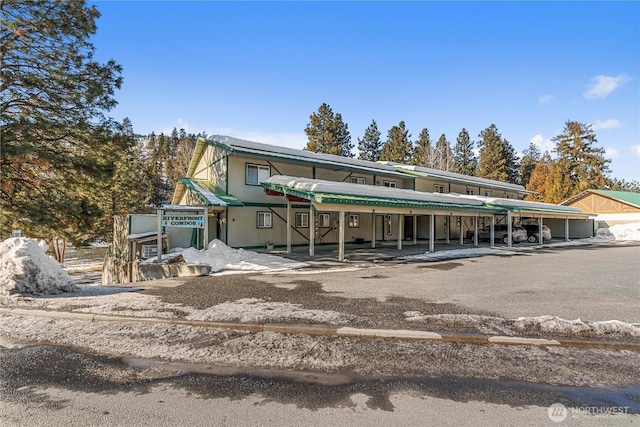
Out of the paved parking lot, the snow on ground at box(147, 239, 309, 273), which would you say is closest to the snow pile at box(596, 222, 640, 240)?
the paved parking lot

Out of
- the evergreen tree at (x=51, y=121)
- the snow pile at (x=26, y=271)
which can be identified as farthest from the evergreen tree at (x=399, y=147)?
the snow pile at (x=26, y=271)

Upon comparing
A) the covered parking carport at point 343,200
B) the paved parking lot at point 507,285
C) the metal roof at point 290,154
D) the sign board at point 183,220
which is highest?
the metal roof at point 290,154

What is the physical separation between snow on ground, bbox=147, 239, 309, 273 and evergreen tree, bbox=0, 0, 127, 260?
4.69 metres

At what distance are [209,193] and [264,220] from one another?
3317mm

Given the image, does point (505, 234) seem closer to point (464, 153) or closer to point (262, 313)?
point (262, 313)

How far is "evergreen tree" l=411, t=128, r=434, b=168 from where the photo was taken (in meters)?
49.7

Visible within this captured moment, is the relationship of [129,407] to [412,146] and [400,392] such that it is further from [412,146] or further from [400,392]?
[412,146]

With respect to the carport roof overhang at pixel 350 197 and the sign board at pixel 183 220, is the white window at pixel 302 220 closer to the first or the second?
the carport roof overhang at pixel 350 197

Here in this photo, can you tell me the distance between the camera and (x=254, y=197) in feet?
58.6

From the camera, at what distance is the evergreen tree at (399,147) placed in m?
49.9

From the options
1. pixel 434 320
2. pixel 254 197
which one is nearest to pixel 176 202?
pixel 254 197

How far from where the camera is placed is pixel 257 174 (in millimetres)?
18172

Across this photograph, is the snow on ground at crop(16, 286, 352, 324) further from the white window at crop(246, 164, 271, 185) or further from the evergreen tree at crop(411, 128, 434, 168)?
the evergreen tree at crop(411, 128, 434, 168)

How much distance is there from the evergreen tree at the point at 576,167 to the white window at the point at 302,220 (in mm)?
42296
